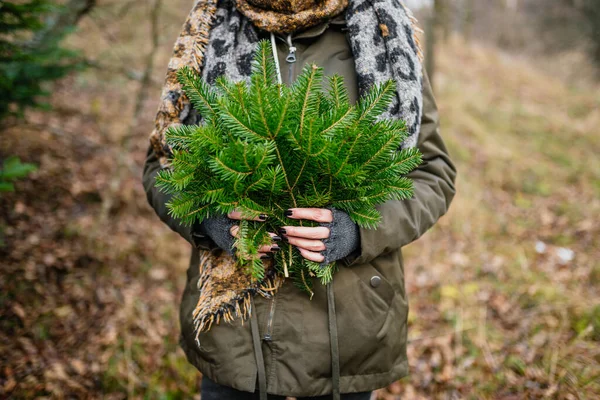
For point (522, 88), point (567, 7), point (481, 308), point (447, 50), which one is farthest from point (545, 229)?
point (567, 7)

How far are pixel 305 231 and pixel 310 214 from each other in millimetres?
60

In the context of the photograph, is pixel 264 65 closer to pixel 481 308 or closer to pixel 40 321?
pixel 40 321

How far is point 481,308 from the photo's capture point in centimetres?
398

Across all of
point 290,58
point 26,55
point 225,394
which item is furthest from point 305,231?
point 26,55

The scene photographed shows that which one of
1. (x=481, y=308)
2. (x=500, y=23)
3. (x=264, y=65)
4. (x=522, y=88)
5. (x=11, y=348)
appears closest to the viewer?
(x=264, y=65)

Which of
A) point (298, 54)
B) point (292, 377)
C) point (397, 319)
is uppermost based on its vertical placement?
point (298, 54)

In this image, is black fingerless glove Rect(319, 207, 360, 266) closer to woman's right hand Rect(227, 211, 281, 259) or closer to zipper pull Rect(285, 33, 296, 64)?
woman's right hand Rect(227, 211, 281, 259)

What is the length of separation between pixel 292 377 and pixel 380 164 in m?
0.89

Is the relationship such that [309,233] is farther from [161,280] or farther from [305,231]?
[161,280]

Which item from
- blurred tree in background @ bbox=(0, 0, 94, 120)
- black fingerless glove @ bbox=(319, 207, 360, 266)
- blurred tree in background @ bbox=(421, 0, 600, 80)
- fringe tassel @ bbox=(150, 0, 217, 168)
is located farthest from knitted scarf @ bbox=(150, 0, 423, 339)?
blurred tree in background @ bbox=(421, 0, 600, 80)

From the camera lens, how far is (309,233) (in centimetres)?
130

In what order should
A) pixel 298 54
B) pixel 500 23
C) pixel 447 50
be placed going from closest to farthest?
pixel 298 54 < pixel 447 50 < pixel 500 23

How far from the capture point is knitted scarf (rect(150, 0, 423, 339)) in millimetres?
1484

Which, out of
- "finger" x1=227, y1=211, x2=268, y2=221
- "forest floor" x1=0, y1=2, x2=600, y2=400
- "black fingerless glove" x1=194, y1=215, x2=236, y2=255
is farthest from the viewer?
"forest floor" x1=0, y1=2, x2=600, y2=400
